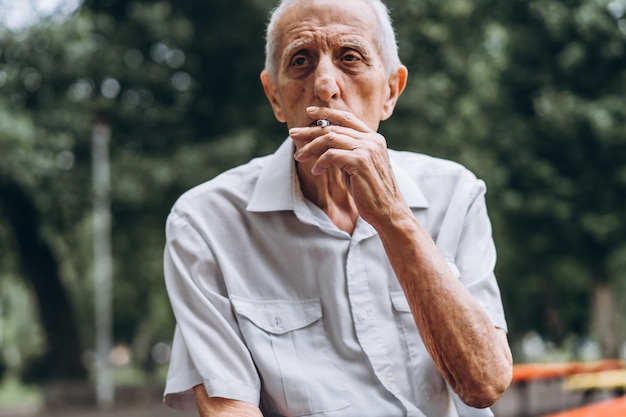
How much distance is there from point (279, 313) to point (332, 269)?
0.56ft

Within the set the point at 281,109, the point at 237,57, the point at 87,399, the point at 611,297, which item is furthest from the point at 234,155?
the point at 281,109

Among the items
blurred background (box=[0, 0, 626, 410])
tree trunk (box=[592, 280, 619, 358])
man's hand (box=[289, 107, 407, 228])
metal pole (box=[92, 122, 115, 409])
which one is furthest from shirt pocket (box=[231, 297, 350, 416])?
tree trunk (box=[592, 280, 619, 358])

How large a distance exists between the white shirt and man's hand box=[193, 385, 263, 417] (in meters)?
0.02

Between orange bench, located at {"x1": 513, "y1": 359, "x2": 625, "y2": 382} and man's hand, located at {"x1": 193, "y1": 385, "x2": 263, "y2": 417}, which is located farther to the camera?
orange bench, located at {"x1": 513, "y1": 359, "x2": 625, "y2": 382}

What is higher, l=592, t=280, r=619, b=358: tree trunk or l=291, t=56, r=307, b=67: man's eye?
l=291, t=56, r=307, b=67: man's eye

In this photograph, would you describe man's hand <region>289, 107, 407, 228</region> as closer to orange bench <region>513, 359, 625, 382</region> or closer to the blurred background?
orange bench <region>513, 359, 625, 382</region>

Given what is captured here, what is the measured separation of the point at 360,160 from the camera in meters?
1.96

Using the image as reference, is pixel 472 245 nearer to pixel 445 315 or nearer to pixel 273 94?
pixel 445 315

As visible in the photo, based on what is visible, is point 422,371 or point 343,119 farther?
point 422,371

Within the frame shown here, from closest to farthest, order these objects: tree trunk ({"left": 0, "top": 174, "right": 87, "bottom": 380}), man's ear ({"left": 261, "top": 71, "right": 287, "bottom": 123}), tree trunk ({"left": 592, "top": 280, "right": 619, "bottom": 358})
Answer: man's ear ({"left": 261, "top": 71, "right": 287, "bottom": 123}) < tree trunk ({"left": 0, "top": 174, "right": 87, "bottom": 380}) < tree trunk ({"left": 592, "top": 280, "right": 619, "bottom": 358})

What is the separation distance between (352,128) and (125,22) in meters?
16.2

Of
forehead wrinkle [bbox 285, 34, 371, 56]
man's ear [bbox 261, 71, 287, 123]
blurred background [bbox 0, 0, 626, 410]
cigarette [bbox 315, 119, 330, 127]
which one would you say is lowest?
blurred background [bbox 0, 0, 626, 410]

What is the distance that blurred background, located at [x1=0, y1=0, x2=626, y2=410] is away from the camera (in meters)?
16.3

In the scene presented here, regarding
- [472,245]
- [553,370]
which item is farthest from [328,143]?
[553,370]
